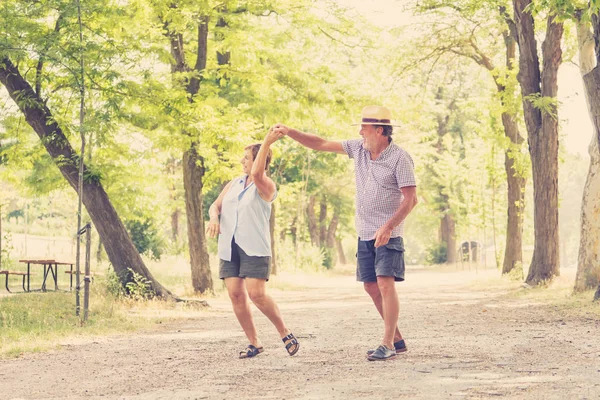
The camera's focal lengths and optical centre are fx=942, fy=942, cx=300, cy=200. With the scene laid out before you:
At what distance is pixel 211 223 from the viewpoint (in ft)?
28.3

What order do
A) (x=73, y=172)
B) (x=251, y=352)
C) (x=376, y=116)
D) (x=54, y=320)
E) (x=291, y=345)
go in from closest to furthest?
(x=376, y=116)
(x=291, y=345)
(x=251, y=352)
(x=54, y=320)
(x=73, y=172)

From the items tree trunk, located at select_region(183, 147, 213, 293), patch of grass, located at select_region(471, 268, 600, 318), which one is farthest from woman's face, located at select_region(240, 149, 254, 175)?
tree trunk, located at select_region(183, 147, 213, 293)

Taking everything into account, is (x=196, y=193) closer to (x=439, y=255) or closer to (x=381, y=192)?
(x=381, y=192)

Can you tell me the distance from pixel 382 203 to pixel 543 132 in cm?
1291

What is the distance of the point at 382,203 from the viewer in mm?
8414

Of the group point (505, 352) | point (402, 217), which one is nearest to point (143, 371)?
point (402, 217)

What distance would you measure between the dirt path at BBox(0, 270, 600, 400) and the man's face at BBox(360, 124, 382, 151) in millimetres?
1946

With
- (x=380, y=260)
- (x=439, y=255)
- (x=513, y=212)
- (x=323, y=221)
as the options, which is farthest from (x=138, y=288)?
(x=439, y=255)

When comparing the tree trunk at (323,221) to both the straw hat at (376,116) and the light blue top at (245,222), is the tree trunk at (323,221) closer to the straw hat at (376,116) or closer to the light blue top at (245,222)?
the light blue top at (245,222)

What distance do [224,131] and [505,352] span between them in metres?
10.0

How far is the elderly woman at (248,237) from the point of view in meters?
8.70

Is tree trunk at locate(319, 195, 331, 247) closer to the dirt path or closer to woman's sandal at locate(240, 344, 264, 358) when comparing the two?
the dirt path

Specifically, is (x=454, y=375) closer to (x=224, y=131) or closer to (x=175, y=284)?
(x=224, y=131)

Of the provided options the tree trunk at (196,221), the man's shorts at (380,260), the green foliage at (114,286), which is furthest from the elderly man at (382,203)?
the tree trunk at (196,221)
